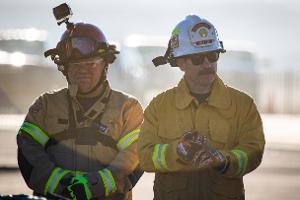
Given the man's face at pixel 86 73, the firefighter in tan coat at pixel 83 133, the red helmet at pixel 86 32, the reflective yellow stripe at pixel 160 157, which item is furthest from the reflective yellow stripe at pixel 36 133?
the reflective yellow stripe at pixel 160 157

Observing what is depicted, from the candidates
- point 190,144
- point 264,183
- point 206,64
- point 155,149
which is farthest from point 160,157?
point 264,183

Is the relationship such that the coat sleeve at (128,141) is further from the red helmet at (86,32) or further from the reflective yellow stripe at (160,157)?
the red helmet at (86,32)

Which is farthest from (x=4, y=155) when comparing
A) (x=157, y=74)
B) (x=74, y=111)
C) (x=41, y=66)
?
(x=157, y=74)

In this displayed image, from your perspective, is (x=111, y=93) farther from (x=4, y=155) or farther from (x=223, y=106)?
(x=4, y=155)

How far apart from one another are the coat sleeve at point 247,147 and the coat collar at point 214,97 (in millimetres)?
139

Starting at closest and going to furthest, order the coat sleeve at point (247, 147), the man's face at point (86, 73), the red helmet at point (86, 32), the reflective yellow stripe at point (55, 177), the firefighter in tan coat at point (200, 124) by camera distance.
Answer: the coat sleeve at point (247, 147)
the firefighter in tan coat at point (200, 124)
the reflective yellow stripe at point (55, 177)
the man's face at point (86, 73)
the red helmet at point (86, 32)

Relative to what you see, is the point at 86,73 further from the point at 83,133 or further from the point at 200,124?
the point at 200,124

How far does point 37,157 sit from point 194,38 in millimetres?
1231

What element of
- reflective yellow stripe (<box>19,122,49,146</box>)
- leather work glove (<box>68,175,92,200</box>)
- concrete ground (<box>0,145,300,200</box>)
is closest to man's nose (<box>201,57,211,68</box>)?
leather work glove (<box>68,175,92,200</box>)

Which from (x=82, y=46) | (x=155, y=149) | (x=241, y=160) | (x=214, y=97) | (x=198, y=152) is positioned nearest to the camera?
(x=198, y=152)

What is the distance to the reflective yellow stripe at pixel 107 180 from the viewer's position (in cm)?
619

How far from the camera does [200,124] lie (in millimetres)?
6109

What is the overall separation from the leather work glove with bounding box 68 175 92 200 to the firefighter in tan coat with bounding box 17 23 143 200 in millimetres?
47

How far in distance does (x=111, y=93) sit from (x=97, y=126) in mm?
250
